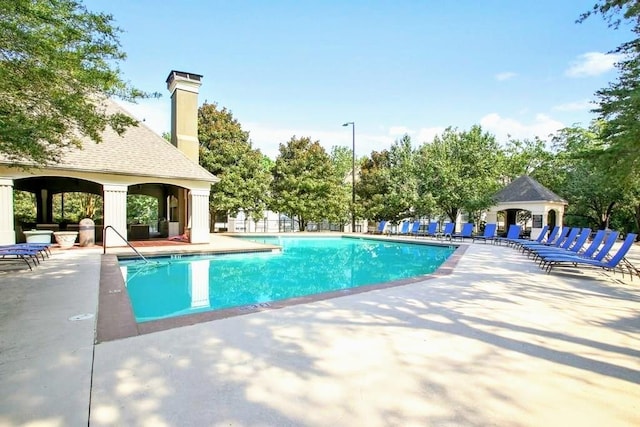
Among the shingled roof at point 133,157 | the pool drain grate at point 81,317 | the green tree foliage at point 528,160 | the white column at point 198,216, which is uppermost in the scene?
the green tree foliage at point 528,160

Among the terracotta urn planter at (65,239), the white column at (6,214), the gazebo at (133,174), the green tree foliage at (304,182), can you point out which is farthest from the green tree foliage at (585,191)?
the white column at (6,214)

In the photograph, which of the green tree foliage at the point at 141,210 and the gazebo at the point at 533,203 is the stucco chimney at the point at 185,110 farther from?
the gazebo at the point at 533,203

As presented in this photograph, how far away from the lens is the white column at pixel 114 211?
13.4m

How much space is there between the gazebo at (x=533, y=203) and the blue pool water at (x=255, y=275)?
6.64 metres

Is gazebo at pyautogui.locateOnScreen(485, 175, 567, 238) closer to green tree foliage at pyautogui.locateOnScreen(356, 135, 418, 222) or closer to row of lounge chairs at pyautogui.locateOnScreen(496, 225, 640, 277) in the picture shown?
green tree foliage at pyautogui.locateOnScreen(356, 135, 418, 222)

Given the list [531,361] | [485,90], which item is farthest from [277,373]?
[485,90]

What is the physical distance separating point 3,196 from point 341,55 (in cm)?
1415

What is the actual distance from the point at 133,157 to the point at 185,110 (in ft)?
16.9

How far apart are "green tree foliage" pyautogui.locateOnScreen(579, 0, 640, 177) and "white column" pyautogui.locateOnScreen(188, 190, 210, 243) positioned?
13.7 meters

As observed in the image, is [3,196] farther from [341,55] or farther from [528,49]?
[528,49]

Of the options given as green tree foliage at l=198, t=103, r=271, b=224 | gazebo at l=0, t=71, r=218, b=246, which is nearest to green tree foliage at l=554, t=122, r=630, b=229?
green tree foliage at l=198, t=103, r=271, b=224

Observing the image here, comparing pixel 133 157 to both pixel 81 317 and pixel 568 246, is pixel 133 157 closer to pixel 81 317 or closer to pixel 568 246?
pixel 81 317

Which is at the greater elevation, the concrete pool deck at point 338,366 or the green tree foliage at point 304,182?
the green tree foliage at point 304,182

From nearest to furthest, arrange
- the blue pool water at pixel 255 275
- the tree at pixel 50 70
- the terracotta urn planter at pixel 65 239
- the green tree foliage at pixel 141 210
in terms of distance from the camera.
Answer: the tree at pixel 50 70
the blue pool water at pixel 255 275
the terracotta urn planter at pixel 65 239
the green tree foliage at pixel 141 210
